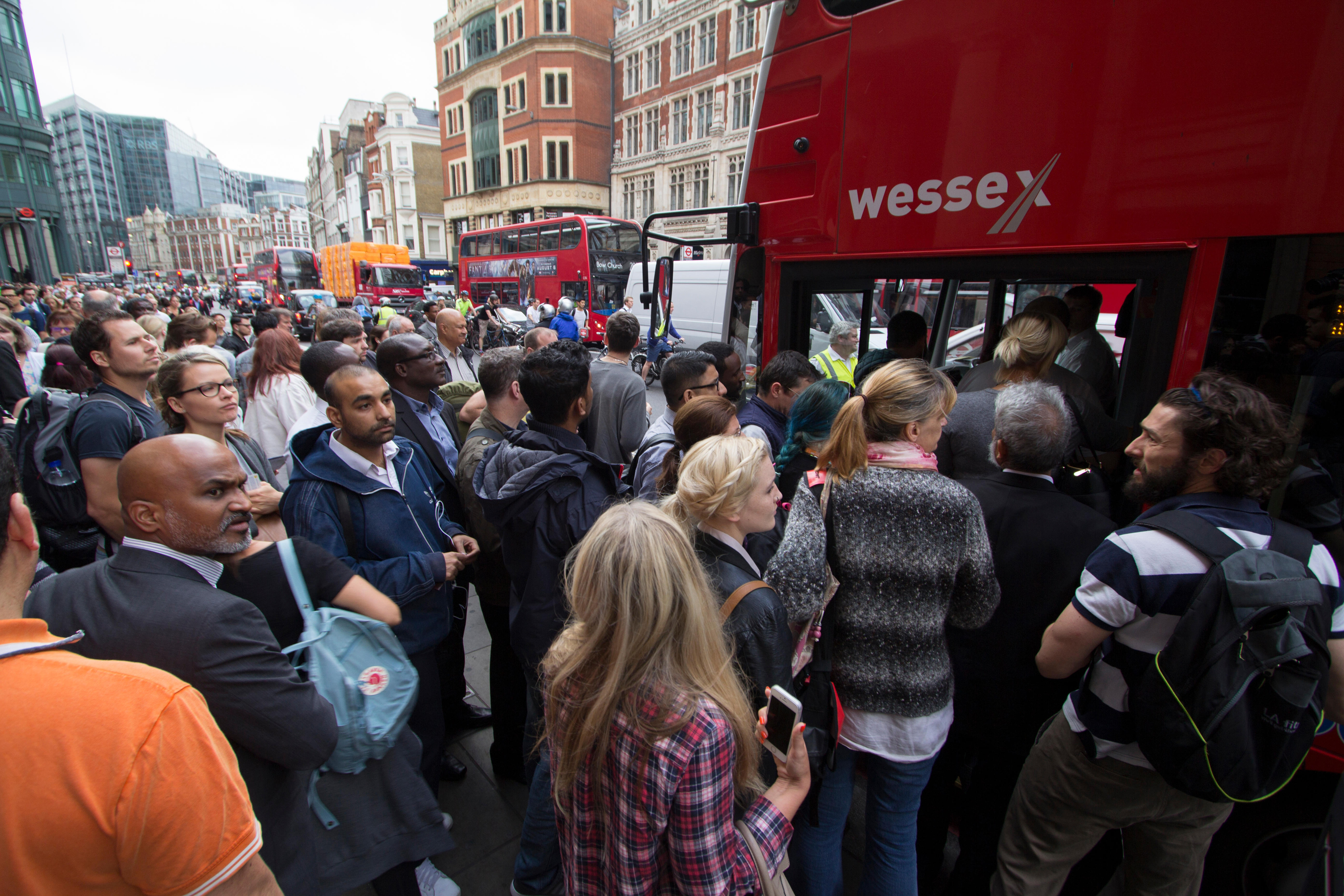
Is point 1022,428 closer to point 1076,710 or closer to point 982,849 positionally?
point 1076,710

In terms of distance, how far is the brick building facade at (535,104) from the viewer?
37719mm

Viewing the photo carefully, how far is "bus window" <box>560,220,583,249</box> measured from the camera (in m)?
21.1

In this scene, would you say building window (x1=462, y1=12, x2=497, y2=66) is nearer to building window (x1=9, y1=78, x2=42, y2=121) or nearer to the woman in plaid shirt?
building window (x1=9, y1=78, x2=42, y2=121)

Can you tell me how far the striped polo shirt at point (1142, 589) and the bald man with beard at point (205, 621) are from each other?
2059mm

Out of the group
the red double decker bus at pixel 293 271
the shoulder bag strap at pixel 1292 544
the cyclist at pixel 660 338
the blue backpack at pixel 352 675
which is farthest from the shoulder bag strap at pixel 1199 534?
the red double decker bus at pixel 293 271

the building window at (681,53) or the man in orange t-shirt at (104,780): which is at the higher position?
the building window at (681,53)

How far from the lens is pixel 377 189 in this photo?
196ft

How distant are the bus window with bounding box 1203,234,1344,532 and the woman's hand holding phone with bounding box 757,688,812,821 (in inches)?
67.6

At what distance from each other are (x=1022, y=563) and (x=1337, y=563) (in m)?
0.85

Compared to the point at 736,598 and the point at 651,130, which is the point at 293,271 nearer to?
→ the point at 651,130

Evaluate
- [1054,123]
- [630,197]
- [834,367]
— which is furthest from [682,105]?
[1054,123]

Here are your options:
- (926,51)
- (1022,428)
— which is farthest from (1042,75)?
(1022,428)

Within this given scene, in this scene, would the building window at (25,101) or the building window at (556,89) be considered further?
the building window at (556,89)

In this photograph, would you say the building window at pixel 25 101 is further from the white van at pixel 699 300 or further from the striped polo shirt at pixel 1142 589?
the striped polo shirt at pixel 1142 589
